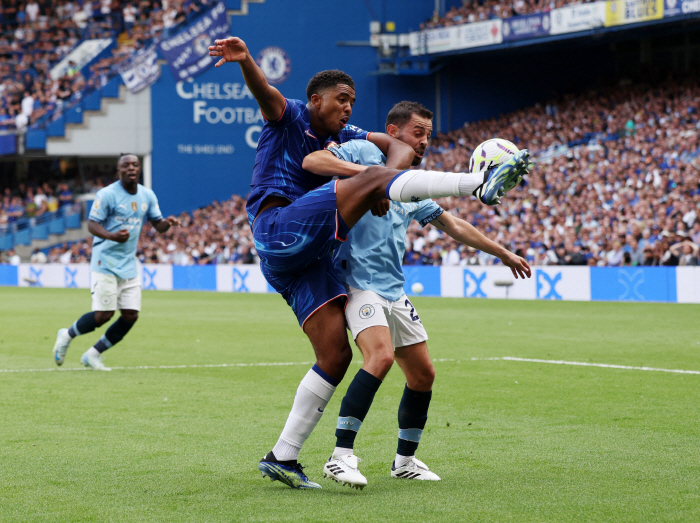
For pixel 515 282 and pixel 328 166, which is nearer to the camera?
pixel 328 166

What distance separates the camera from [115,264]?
34.8 ft

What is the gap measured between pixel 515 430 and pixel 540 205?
2114 cm

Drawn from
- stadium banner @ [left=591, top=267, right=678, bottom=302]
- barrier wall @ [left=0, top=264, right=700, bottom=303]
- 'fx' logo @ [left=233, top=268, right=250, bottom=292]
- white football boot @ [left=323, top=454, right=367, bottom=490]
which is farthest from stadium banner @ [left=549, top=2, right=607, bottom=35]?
white football boot @ [left=323, top=454, right=367, bottom=490]

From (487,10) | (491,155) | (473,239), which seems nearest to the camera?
(491,155)

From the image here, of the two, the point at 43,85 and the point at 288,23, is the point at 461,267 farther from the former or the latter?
the point at 43,85

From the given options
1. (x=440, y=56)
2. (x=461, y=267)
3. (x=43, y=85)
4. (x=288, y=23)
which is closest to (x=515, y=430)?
(x=461, y=267)

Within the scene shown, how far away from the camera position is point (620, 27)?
31281mm

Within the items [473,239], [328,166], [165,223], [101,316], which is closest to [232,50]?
[328,166]

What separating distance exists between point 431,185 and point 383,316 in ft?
3.55

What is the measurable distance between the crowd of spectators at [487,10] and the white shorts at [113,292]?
25.5 metres

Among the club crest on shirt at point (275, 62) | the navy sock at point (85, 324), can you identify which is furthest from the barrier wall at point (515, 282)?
the navy sock at point (85, 324)

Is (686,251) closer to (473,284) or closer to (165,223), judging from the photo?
(473,284)

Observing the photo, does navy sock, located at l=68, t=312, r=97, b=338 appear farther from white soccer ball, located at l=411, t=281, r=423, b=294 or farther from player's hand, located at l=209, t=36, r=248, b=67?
white soccer ball, located at l=411, t=281, r=423, b=294

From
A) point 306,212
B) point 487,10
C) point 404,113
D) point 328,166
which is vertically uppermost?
point 487,10
